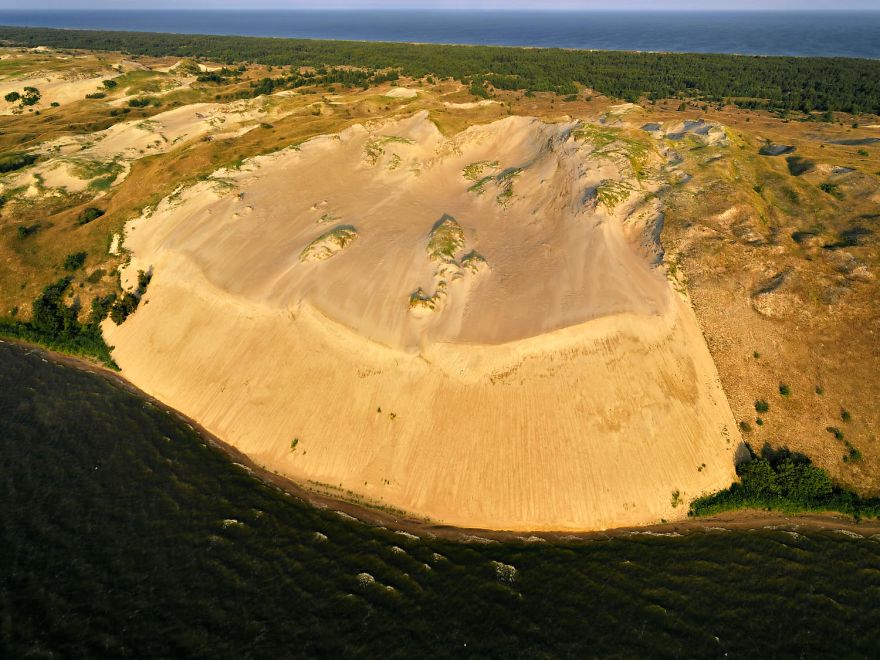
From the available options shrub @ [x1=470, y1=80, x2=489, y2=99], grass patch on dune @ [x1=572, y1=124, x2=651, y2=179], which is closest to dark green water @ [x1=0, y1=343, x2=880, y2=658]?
grass patch on dune @ [x1=572, y1=124, x2=651, y2=179]

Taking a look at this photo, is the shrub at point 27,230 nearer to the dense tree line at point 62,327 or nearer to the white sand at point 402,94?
the dense tree line at point 62,327

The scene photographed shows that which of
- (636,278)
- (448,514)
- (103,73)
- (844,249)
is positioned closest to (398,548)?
(448,514)

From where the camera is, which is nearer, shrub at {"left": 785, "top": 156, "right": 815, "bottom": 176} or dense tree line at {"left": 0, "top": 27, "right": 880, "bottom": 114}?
shrub at {"left": 785, "top": 156, "right": 815, "bottom": 176}

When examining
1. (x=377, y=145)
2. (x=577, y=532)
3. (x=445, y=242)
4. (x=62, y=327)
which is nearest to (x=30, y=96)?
(x=62, y=327)

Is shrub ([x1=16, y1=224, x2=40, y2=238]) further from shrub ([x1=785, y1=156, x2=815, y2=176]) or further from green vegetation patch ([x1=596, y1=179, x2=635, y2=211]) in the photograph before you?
shrub ([x1=785, y1=156, x2=815, y2=176])

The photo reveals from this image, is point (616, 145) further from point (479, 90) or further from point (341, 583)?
point (479, 90)

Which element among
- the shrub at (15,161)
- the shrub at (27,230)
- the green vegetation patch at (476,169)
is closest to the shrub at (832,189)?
the green vegetation patch at (476,169)
